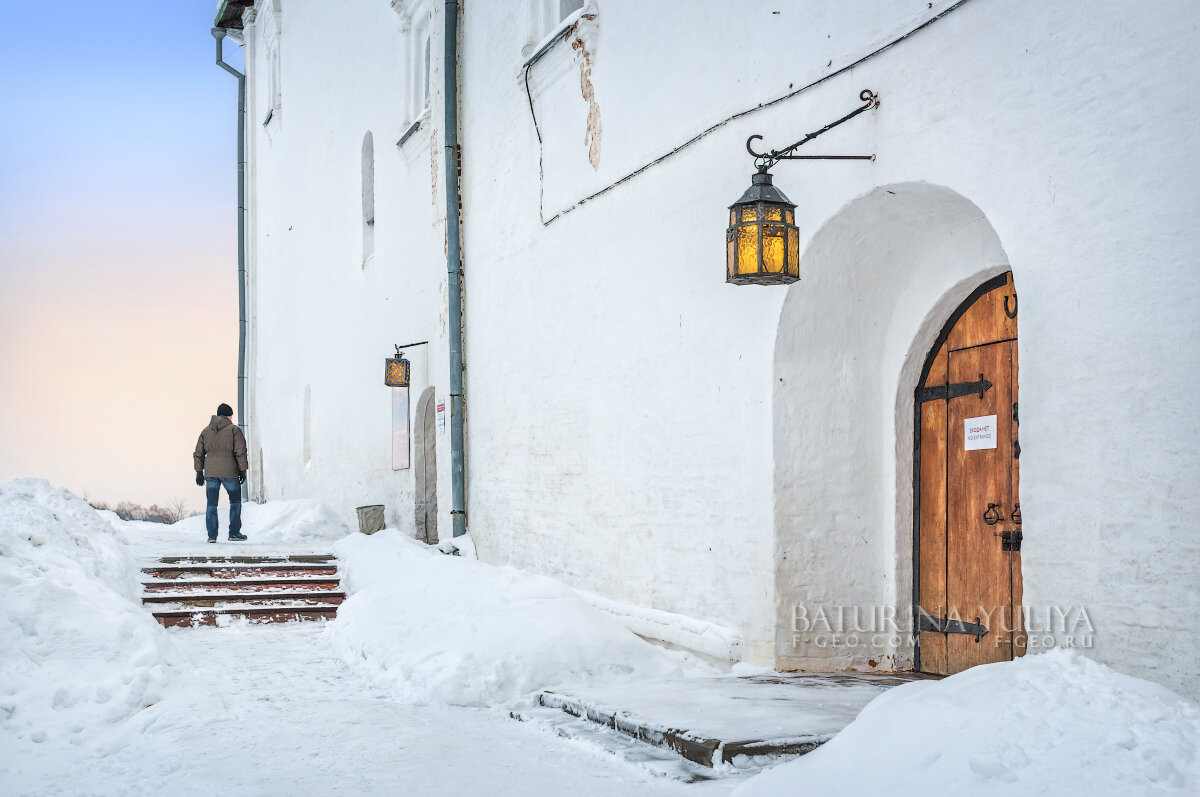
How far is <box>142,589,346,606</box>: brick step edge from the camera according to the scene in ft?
33.3

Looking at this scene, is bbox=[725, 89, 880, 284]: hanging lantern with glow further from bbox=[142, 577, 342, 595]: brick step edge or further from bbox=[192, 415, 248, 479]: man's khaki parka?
bbox=[192, 415, 248, 479]: man's khaki parka

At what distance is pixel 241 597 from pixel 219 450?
3.56 metres

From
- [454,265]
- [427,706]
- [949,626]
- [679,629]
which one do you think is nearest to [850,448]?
[949,626]

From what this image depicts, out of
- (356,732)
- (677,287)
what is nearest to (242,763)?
(356,732)

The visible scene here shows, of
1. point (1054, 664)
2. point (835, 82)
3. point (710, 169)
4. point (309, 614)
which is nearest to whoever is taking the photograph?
point (1054, 664)

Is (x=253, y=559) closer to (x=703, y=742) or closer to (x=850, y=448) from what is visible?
(x=850, y=448)

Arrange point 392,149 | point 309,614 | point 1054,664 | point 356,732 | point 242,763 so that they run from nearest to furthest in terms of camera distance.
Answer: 1. point 1054,664
2. point 242,763
3. point 356,732
4. point 309,614
5. point 392,149

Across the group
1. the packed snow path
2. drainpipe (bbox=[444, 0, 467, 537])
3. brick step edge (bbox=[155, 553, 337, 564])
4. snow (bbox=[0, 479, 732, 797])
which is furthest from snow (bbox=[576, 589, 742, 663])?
brick step edge (bbox=[155, 553, 337, 564])

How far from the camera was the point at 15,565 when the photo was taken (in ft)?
23.5

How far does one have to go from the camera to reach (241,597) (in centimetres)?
1042

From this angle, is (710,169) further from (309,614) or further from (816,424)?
(309,614)

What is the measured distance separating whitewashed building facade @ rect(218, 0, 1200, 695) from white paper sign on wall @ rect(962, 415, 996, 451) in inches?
6.2

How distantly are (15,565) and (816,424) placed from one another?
5023 millimetres

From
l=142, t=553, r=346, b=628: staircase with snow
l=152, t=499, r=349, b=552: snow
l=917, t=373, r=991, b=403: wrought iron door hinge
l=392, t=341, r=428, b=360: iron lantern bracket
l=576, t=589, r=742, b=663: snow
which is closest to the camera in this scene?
l=917, t=373, r=991, b=403: wrought iron door hinge
